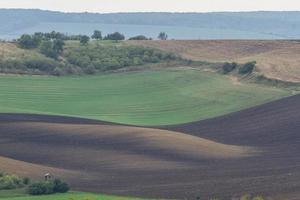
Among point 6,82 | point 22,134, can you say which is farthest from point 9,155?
point 6,82

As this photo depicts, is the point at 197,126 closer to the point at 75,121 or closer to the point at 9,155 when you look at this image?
the point at 75,121

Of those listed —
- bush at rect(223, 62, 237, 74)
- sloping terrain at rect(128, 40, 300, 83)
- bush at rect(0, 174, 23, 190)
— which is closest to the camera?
bush at rect(0, 174, 23, 190)

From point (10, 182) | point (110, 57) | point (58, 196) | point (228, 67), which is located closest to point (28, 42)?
point (110, 57)

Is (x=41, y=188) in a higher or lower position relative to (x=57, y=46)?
lower

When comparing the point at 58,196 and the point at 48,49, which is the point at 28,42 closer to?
the point at 48,49

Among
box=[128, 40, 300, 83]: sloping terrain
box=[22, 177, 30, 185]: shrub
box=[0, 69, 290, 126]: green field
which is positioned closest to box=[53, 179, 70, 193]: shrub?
box=[22, 177, 30, 185]: shrub

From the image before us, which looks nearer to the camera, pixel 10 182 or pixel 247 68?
pixel 10 182

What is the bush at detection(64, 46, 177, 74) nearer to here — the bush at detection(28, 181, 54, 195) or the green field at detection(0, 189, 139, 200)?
the bush at detection(28, 181, 54, 195)
